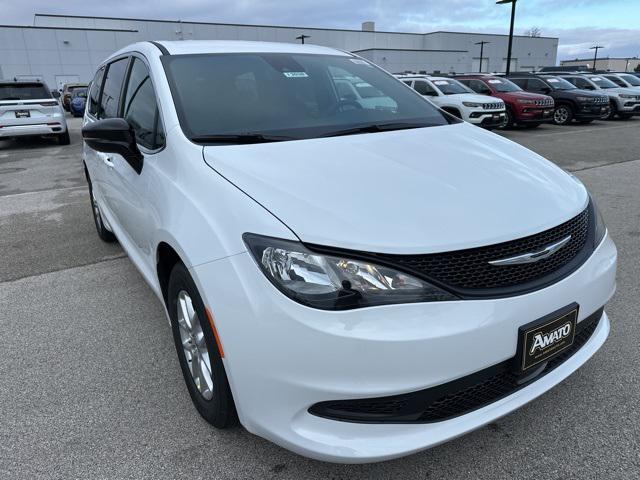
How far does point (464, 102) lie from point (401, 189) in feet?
43.1

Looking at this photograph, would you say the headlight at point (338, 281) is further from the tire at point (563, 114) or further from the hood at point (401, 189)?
the tire at point (563, 114)

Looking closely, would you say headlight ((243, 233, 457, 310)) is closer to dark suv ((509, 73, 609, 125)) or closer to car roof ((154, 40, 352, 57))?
car roof ((154, 40, 352, 57))

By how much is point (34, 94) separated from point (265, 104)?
1180 centimetres

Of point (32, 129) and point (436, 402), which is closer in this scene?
point (436, 402)

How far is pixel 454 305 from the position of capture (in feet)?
5.39

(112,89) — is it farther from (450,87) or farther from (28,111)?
(450,87)

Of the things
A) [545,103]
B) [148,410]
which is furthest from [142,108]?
[545,103]

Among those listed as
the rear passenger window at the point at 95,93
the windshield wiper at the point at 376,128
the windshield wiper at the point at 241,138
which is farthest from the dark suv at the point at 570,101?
the windshield wiper at the point at 241,138

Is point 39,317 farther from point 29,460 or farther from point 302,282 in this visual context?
point 302,282

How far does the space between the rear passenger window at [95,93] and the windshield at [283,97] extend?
1836 millimetres

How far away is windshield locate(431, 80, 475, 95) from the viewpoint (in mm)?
15039

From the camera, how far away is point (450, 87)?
15.2 meters

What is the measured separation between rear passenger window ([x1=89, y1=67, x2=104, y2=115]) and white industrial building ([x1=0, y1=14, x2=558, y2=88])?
3942cm

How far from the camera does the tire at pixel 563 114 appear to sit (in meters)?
16.3
